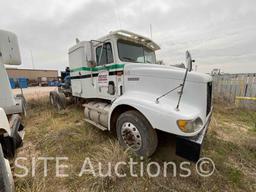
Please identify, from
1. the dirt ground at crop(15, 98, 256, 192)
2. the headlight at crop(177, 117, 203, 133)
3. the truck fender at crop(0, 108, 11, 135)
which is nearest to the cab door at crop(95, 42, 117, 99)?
the dirt ground at crop(15, 98, 256, 192)

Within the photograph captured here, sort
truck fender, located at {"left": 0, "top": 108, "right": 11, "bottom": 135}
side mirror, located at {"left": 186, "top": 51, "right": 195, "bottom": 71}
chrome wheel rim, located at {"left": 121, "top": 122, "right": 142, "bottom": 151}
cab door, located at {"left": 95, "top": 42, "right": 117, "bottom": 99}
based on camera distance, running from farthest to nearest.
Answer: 1. cab door, located at {"left": 95, "top": 42, "right": 117, "bottom": 99}
2. chrome wheel rim, located at {"left": 121, "top": 122, "right": 142, "bottom": 151}
3. side mirror, located at {"left": 186, "top": 51, "right": 195, "bottom": 71}
4. truck fender, located at {"left": 0, "top": 108, "right": 11, "bottom": 135}

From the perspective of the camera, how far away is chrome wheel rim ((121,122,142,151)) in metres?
2.46

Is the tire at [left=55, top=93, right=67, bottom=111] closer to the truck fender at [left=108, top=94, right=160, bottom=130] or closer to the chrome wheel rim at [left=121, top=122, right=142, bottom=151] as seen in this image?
the truck fender at [left=108, top=94, right=160, bottom=130]

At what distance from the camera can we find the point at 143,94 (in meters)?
2.69

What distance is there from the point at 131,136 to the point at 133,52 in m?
2.24

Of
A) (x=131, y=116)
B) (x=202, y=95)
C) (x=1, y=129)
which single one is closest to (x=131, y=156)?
(x=131, y=116)

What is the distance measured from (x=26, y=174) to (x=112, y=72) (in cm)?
266

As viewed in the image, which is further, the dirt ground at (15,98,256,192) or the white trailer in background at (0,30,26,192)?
the dirt ground at (15,98,256,192)

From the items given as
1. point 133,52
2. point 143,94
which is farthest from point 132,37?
point 143,94

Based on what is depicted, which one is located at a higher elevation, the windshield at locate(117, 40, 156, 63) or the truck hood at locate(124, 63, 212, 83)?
the windshield at locate(117, 40, 156, 63)

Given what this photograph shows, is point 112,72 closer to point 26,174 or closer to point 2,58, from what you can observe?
point 2,58

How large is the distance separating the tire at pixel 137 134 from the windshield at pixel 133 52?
5.26 feet

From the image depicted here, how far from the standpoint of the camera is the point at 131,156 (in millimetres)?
2461

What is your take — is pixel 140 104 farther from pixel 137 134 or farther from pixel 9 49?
pixel 9 49
